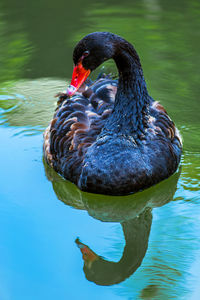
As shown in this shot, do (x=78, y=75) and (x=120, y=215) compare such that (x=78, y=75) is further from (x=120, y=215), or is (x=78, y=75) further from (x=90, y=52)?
(x=120, y=215)

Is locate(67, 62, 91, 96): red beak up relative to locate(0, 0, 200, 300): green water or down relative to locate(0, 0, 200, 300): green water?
up

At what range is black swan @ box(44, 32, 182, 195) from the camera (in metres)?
4.18

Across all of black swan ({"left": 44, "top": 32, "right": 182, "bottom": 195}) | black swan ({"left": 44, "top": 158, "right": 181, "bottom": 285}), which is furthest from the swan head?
black swan ({"left": 44, "top": 158, "right": 181, "bottom": 285})

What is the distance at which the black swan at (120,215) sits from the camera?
3.65 metres

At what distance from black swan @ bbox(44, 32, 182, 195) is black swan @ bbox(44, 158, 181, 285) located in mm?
112

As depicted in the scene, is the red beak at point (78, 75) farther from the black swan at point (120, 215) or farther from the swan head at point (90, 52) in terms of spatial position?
the black swan at point (120, 215)

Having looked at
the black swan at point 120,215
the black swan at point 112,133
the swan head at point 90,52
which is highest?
the swan head at point 90,52

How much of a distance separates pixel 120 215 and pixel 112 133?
0.72 metres

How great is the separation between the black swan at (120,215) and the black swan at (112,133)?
0.37 ft

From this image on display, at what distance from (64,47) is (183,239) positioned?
483 cm

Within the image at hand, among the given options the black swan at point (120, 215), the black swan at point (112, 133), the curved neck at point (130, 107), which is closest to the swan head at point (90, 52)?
the black swan at point (112, 133)

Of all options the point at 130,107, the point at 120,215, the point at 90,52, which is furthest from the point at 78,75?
the point at 120,215

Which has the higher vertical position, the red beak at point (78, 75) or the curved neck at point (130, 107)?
the red beak at point (78, 75)

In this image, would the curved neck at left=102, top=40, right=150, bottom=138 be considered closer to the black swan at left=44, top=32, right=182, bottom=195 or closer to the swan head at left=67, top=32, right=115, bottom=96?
the black swan at left=44, top=32, right=182, bottom=195
